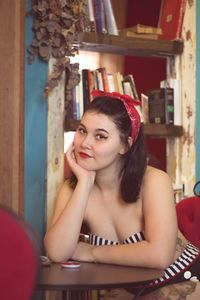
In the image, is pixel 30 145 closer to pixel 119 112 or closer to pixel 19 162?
pixel 19 162

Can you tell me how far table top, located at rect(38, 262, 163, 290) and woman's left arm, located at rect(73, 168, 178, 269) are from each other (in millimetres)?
34

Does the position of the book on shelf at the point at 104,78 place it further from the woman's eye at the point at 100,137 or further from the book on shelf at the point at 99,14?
the woman's eye at the point at 100,137

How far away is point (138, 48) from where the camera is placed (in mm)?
3078

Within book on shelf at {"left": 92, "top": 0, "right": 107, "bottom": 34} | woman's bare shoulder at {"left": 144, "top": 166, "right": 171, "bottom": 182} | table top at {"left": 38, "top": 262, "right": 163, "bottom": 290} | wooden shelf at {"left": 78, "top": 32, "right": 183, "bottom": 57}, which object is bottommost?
table top at {"left": 38, "top": 262, "right": 163, "bottom": 290}

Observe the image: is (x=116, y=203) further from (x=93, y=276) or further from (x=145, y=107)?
(x=145, y=107)

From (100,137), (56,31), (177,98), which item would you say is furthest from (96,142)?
(177,98)

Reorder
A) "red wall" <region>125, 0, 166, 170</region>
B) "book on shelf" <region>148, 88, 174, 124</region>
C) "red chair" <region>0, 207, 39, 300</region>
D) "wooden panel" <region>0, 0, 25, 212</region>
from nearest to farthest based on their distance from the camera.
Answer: "red chair" <region>0, 207, 39, 300</region> → "wooden panel" <region>0, 0, 25, 212</region> → "book on shelf" <region>148, 88, 174, 124</region> → "red wall" <region>125, 0, 166, 170</region>

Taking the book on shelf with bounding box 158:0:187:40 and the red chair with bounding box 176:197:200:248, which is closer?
the red chair with bounding box 176:197:200:248

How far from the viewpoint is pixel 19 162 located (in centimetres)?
276

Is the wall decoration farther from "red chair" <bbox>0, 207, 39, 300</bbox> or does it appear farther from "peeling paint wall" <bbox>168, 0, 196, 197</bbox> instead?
"red chair" <bbox>0, 207, 39, 300</bbox>

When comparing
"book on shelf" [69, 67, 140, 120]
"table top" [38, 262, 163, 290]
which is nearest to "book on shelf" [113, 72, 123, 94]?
"book on shelf" [69, 67, 140, 120]

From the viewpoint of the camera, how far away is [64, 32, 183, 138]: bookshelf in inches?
115

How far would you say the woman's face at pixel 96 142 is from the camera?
6.48 feet

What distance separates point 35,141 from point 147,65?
152 cm
